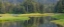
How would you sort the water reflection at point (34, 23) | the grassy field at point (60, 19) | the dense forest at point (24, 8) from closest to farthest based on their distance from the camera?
the water reflection at point (34, 23), the grassy field at point (60, 19), the dense forest at point (24, 8)

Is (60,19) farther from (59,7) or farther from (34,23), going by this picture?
(34,23)

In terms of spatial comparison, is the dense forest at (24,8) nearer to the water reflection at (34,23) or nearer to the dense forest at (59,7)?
the dense forest at (59,7)

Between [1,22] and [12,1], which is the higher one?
[12,1]

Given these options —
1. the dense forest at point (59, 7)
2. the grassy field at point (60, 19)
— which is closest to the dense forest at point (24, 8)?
the dense forest at point (59, 7)

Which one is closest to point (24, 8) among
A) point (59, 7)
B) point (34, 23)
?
point (34, 23)

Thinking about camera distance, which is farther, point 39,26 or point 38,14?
point 38,14

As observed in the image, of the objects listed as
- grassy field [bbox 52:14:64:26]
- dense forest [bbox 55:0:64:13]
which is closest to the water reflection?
grassy field [bbox 52:14:64:26]

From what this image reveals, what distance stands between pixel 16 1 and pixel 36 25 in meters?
1.04

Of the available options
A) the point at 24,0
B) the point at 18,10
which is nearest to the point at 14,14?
the point at 18,10

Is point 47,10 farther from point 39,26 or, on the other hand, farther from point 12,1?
point 12,1

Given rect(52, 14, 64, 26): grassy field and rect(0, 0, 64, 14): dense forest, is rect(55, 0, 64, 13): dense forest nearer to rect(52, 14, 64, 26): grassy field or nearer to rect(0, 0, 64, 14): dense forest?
rect(0, 0, 64, 14): dense forest

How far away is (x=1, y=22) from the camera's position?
571cm

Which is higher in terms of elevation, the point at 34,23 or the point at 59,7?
the point at 59,7

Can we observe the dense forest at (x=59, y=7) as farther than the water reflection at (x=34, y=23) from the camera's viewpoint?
Yes
